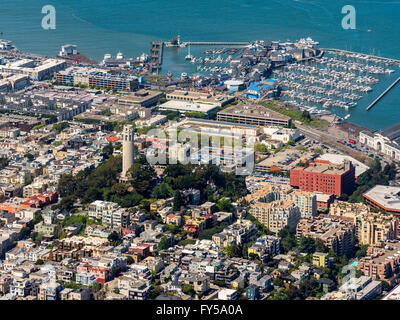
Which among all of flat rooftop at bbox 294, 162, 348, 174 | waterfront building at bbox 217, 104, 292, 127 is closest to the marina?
waterfront building at bbox 217, 104, 292, 127

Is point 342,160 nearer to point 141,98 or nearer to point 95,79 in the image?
point 141,98

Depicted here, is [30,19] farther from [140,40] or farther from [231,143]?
[231,143]

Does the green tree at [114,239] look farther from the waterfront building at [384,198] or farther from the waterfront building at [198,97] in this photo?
the waterfront building at [198,97]

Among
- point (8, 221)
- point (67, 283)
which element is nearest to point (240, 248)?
point (67, 283)

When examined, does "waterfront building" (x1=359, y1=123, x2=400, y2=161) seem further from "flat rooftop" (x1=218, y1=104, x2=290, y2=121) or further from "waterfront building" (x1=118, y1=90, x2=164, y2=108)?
"waterfront building" (x1=118, y1=90, x2=164, y2=108)


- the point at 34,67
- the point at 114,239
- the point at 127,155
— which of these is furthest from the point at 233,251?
the point at 34,67
